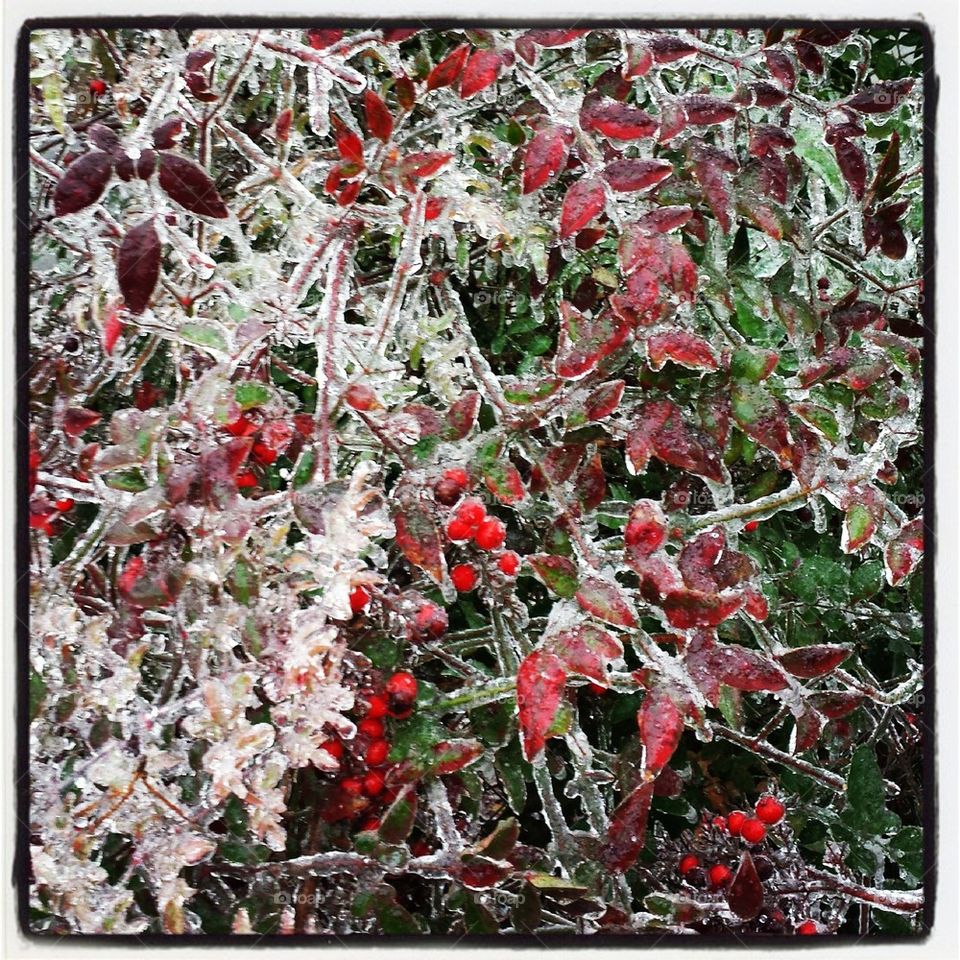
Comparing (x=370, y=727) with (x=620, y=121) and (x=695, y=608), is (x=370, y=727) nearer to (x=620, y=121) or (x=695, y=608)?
(x=695, y=608)

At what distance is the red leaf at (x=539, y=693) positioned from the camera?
1220 millimetres

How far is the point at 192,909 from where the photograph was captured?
4.24ft

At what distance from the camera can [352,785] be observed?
128 cm

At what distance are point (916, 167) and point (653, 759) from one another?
82cm

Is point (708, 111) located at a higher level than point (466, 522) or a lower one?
higher

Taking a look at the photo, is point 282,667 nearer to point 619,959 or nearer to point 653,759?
point 653,759

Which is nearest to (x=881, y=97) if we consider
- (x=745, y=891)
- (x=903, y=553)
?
(x=903, y=553)

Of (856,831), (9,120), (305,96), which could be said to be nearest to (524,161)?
A: (305,96)

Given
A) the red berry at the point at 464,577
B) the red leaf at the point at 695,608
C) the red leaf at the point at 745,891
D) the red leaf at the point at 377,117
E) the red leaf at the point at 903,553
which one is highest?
the red leaf at the point at 377,117

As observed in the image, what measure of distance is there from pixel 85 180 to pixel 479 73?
505 mm

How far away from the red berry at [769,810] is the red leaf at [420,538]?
0.50 metres

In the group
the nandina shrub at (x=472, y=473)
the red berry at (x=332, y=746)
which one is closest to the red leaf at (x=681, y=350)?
the nandina shrub at (x=472, y=473)

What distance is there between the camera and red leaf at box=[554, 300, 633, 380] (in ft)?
4.06

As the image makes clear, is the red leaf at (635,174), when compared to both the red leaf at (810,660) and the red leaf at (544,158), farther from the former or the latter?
the red leaf at (810,660)
